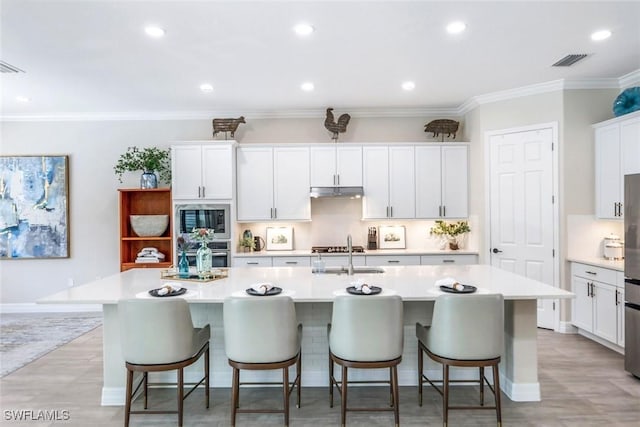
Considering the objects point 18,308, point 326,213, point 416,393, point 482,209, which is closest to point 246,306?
point 416,393

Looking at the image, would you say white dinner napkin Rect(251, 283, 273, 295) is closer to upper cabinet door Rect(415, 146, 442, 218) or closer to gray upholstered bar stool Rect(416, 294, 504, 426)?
gray upholstered bar stool Rect(416, 294, 504, 426)

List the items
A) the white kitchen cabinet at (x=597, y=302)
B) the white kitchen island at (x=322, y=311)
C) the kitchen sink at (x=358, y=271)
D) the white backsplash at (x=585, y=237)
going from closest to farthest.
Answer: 1. the white kitchen island at (x=322, y=311)
2. the kitchen sink at (x=358, y=271)
3. the white kitchen cabinet at (x=597, y=302)
4. the white backsplash at (x=585, y=237)

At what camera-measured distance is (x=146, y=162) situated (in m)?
5.05

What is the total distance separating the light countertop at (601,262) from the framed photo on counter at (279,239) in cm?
337

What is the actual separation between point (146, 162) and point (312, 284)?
327cm

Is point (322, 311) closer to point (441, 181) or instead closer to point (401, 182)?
point (401, 182)

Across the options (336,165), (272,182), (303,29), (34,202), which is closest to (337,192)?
(336,165)

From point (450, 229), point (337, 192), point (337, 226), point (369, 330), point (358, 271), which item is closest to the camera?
point (369, 330)

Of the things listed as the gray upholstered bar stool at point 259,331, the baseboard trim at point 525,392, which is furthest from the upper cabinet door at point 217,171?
the baseboard trim at point 525,392

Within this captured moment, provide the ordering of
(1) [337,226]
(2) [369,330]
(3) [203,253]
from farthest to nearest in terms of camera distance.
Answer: (1) [337,226] < (3) [203,253] < (2) [369,330]

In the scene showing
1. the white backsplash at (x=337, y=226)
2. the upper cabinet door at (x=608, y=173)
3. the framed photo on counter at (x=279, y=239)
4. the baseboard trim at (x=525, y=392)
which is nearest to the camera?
the baseboard trim at (x=525, y=392)

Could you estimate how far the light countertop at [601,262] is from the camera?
3649mm

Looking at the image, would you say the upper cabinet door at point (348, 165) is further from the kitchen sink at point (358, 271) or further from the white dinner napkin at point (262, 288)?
the white dinner napkin at point (262, 288)

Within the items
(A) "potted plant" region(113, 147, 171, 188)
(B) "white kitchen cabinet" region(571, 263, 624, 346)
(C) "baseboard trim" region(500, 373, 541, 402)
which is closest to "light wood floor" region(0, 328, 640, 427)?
(C) "baseboard trim" region(500, 373, 541, 402)
